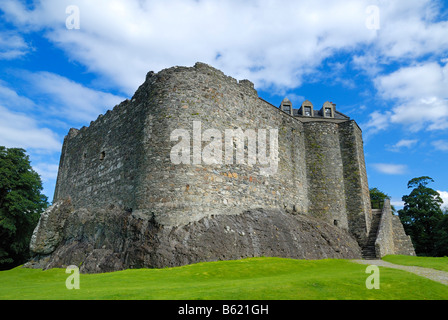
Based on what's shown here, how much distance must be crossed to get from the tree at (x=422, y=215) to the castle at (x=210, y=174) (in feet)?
60.1

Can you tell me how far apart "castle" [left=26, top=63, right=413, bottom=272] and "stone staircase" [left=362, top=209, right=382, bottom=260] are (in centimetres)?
13

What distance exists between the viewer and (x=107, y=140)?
71.3 feet

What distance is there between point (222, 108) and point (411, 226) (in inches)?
1476

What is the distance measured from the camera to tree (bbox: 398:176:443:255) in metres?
40.8

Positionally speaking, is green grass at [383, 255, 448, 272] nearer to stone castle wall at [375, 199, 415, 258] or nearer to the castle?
stone castle wall at [375, 199, 415, 258]

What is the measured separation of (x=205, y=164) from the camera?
52.0 feet

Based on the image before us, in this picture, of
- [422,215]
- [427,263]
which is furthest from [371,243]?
[422,215]

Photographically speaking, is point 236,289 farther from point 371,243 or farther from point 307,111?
point 307,111

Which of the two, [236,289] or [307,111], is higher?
[307,111]

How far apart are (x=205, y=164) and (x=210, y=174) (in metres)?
0.55

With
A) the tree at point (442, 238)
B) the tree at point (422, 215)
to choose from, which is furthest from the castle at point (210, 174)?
the tree at point (422, 215)
